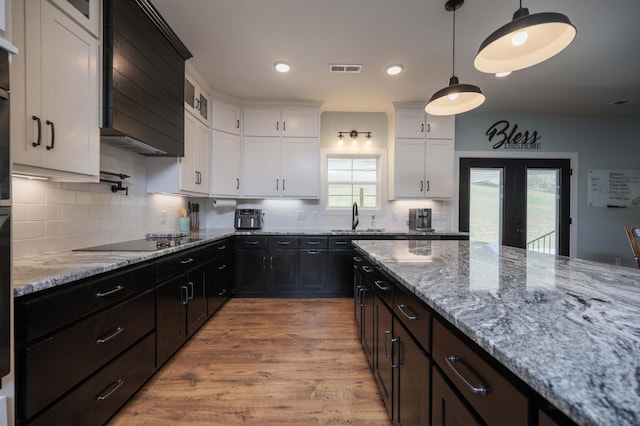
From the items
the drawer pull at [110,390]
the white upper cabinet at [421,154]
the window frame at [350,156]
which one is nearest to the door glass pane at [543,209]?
the white upper cabinet at [421,154]

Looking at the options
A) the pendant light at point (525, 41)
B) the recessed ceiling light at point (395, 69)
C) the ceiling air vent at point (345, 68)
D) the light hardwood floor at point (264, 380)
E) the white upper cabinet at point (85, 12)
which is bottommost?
the light hardwood floor at point (264, 380)

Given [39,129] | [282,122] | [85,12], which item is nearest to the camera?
[39,129]

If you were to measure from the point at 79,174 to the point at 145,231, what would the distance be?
4.16 feet

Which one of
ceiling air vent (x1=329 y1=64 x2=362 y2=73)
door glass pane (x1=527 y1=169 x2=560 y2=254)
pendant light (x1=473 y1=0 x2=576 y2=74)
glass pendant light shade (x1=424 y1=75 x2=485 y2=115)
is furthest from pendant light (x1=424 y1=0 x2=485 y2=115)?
door glass pane (x1=527 y1=169 x2=560 y2=254)

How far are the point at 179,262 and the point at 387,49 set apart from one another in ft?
8.68

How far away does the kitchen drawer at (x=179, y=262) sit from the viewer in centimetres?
187

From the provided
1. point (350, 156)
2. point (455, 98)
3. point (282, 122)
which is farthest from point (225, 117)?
point (455, 98)

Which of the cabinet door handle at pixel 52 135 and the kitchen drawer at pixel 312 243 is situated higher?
the cabinet door handle at pixel 52 135

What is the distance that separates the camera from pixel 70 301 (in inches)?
46.2

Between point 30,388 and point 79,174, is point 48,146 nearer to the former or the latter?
point 79,174

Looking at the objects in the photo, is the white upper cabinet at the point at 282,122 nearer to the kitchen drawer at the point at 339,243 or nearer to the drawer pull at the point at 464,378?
the kitchen drawer at the point at 339,243

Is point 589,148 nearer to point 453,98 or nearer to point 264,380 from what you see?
point 453,98

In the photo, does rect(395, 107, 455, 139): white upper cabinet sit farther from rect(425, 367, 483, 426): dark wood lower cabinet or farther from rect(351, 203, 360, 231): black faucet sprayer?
rect(425, 367, 483, 426): dark wood lower cabinet

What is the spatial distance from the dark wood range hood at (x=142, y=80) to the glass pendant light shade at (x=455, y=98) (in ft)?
7.00
